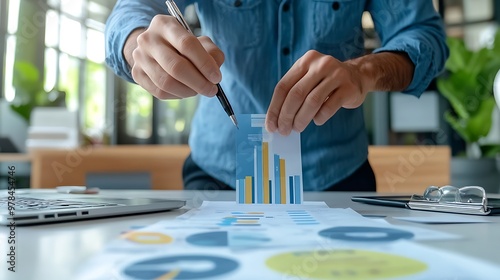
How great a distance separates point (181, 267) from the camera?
317mm

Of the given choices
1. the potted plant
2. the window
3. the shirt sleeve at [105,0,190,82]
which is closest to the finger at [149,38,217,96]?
the shirt sleeve at [105,0,190,82]

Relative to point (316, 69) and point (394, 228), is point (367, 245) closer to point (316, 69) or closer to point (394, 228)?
point (394, 228)

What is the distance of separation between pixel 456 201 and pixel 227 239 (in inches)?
15.8

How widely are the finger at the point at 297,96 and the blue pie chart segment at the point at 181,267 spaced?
390 millimetres

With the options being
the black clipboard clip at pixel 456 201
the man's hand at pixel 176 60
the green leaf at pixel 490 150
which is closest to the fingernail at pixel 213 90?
the man's hand at pixel 176 60

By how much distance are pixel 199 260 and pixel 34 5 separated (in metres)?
3.95

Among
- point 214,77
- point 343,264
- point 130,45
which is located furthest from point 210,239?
point 130,45

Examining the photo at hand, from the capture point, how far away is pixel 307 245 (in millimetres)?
394

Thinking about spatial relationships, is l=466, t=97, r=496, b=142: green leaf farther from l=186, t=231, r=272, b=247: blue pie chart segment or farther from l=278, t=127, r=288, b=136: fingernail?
l=186, t=231, r=272, b=247: blue pie chart segment

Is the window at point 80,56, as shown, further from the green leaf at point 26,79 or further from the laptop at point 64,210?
the laptop at point 64,210

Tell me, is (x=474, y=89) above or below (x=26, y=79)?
below

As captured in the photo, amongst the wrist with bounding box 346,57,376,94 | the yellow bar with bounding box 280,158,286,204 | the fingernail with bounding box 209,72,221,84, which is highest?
the wrist with bounding box 346,57,376,94

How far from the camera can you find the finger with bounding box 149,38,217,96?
66cm

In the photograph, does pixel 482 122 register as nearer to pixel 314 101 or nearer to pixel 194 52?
pixel 314 101
